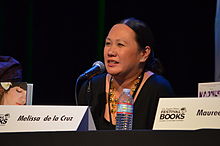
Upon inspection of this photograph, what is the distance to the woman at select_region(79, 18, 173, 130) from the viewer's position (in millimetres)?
2541

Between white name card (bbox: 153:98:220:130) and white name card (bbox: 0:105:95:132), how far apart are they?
11.2 inches

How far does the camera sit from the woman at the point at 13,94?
1909 mm

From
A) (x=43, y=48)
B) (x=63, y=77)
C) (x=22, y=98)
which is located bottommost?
(x=63, y=77)

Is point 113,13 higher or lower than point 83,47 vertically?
higher

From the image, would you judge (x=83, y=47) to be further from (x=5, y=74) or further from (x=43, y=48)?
(x=5, y=74)

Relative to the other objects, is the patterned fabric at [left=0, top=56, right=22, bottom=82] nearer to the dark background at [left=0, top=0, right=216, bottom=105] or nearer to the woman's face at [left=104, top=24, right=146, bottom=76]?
the woman's face at [left=104, top=24, right=146, bottom=76]

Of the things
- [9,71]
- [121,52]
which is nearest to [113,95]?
[121,52]

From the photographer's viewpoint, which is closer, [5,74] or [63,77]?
[5,74]

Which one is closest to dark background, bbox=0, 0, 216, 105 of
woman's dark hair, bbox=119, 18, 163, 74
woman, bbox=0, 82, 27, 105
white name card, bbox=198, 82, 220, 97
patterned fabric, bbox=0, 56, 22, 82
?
patterned fabric, bbox=0, 56, 22, 82

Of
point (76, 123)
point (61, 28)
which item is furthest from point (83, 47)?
point (76, 123)

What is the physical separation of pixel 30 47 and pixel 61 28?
36cm

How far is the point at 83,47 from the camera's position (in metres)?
4.27

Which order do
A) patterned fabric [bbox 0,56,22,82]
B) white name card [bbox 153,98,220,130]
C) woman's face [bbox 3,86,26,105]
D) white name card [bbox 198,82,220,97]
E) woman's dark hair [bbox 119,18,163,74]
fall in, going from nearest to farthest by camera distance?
white name card [bbox 153,98,220,130], white name card [bbox 198,82,220,97], woman's face [bbox 3,86,26,105], woman's dark hair [bbox 119,18,163,74], patterned fabric [bbox 0,56,22,82]

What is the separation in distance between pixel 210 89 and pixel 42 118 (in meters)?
0.68
